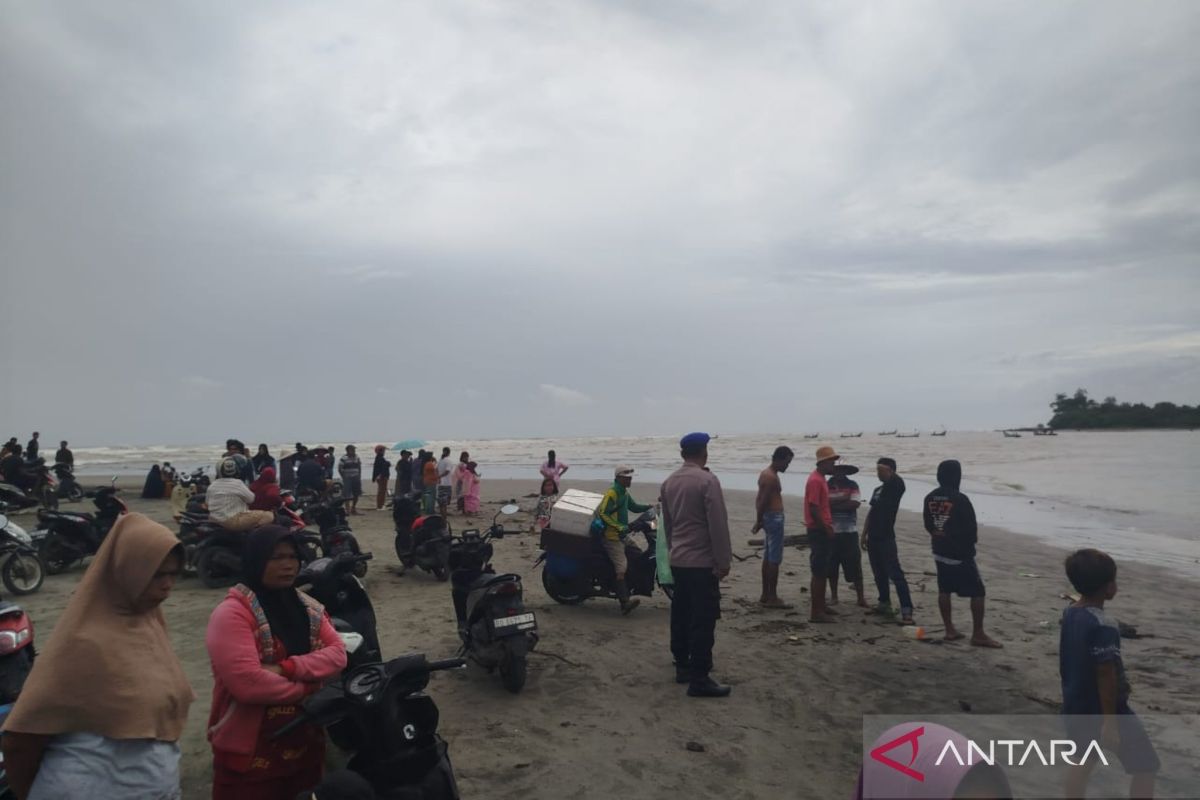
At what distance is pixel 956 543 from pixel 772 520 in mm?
2117

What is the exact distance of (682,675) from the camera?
6.01 metres

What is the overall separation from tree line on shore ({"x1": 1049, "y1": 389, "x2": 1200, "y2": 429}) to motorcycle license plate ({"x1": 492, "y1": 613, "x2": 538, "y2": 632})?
386 feet

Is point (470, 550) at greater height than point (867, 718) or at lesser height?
greater

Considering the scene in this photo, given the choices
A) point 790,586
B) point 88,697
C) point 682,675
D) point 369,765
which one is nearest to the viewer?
point 88,697

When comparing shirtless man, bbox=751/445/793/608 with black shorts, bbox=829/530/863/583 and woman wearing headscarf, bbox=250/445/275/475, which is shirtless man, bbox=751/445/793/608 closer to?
black shorts, bbox=829/530/863/583

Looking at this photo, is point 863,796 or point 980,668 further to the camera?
point 980,668

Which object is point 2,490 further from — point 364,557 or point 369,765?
point 369,765

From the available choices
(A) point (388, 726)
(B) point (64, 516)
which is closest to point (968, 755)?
(A) point (388, 726)

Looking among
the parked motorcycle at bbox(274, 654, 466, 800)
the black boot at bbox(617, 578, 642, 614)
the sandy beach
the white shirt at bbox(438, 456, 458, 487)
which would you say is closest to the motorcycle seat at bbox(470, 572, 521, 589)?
the sandy beach

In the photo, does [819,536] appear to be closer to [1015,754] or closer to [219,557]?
[1015,754]

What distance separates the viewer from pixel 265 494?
9453mm

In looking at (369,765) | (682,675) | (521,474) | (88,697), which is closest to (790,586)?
(682,675)

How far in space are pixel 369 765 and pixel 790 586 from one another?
314 inches

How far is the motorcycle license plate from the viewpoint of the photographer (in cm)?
563
